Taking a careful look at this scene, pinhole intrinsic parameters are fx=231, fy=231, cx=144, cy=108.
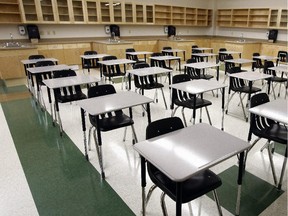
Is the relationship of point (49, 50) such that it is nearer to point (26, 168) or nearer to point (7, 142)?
point (7, 142)

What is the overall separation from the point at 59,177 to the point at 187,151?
1.59 m

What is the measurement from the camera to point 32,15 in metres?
7.83

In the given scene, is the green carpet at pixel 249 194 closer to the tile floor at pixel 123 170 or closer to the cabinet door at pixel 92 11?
the tile floor at pixel 123 170

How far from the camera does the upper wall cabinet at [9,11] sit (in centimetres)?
734

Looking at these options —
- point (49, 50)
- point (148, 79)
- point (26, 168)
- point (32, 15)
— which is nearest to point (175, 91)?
point (148, 79)

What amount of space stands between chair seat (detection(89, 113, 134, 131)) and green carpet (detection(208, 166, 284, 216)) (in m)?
1.17

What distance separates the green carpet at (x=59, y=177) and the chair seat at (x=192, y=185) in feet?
1.80

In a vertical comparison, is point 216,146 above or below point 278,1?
below

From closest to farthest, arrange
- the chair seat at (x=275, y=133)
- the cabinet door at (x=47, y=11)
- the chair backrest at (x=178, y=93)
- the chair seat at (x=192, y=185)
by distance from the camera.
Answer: the chair seat at (x=192, y=185) < the chair seat at (x=275, y=133) < the chair backrest at (x=178, y=93) < the cabinet door at (x=47, y=11)

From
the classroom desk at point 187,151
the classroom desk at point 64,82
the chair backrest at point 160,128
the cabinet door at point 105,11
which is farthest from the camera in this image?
the cabinet door at point 105,11

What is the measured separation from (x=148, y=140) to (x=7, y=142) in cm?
250

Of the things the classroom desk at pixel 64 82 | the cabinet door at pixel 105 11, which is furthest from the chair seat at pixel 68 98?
the cabinet door at pixel 105 11

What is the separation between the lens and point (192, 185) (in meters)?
1.60

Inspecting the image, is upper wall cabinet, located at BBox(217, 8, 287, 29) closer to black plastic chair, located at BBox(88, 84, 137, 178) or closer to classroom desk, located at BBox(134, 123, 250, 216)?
black plastic chair, located at BBox(88, 84, 137, 178)
